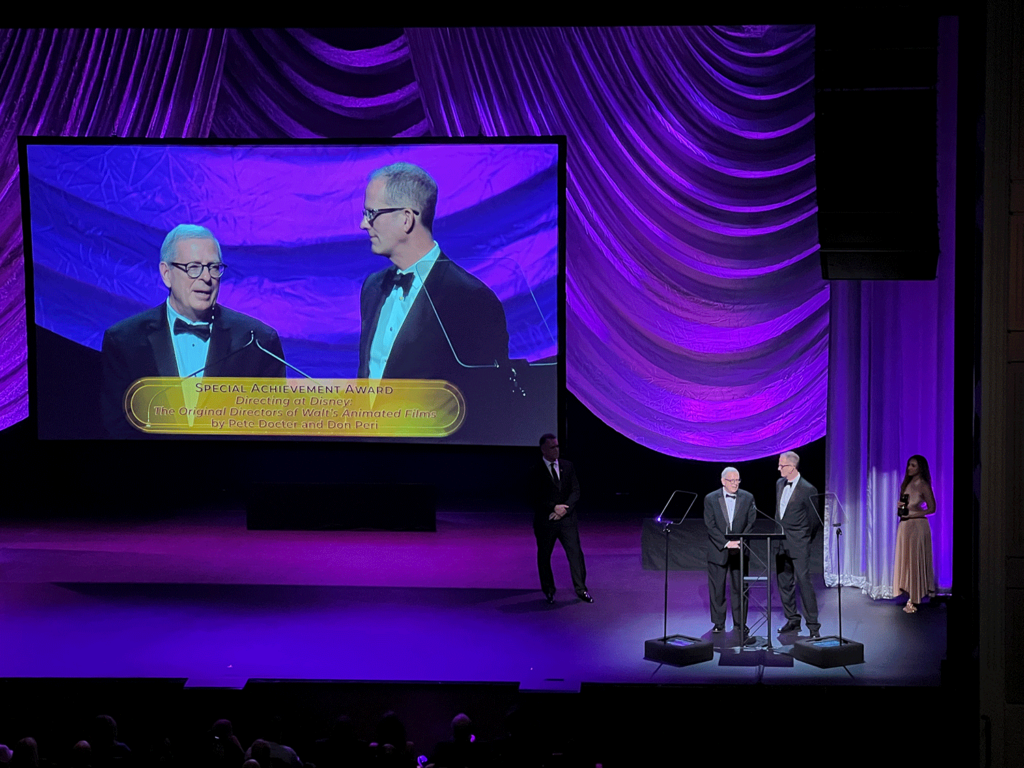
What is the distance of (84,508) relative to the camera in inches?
439

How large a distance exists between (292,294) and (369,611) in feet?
8.56

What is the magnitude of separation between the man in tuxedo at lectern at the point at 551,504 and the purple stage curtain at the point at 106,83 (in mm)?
3608

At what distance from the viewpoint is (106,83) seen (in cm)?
915

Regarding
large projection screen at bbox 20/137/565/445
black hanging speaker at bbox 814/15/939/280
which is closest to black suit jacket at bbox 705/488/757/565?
black hanging speaker at bbox 814/15/939/280

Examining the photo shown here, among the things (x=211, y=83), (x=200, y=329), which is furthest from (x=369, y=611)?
(x=211, y=83)

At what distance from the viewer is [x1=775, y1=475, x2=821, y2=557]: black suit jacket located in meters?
7.33

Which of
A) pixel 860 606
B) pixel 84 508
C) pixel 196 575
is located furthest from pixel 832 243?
pixel 84 508

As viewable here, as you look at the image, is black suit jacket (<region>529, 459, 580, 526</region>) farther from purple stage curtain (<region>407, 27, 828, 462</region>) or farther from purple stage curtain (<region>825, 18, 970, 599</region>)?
purple stage curtain (<region>825, 18, 970, 599</region>)

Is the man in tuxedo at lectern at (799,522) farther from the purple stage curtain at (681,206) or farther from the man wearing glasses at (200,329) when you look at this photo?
the man wearing glasses at (200,329)

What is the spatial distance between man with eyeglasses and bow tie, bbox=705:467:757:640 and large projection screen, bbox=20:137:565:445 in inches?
79.3

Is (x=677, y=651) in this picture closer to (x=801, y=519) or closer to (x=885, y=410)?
(x=801, y=519)

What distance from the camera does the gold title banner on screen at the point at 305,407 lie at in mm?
9195

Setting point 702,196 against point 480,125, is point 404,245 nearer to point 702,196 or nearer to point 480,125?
point 480,125

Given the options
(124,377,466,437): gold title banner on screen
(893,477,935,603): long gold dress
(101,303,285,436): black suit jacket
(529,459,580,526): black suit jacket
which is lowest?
(893,477,935,603): long gold dress
